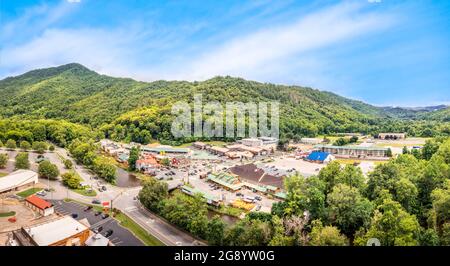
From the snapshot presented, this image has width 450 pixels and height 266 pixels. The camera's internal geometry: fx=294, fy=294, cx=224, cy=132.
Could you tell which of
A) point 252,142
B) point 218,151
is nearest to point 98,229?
point 218,151

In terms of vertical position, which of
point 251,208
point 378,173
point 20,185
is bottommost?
point 251,208

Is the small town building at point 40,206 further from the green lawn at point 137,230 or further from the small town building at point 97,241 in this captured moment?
the small town building at point 97,241

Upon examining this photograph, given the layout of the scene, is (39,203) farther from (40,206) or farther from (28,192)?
(28,192)

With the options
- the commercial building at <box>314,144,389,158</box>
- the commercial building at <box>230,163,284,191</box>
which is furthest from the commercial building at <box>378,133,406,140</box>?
the commercial building at <box>230,163,284,191</box>

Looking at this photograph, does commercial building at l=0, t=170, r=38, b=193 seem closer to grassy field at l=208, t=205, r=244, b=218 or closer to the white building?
the white building
